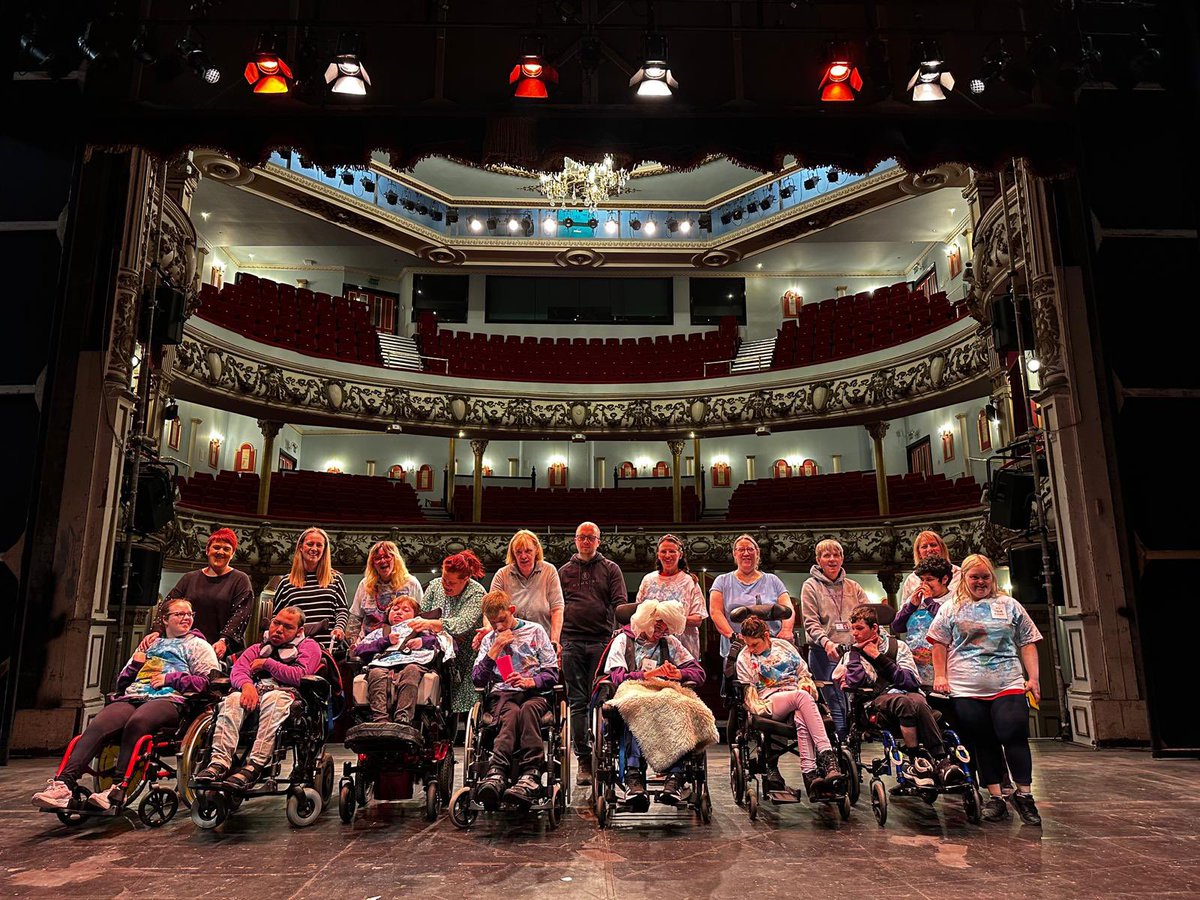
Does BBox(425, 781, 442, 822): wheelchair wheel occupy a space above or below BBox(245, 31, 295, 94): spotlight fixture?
below

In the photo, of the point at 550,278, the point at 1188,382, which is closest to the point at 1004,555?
the point at 1188,382

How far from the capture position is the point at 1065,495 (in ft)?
21.5

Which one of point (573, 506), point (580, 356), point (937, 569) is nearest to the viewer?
point (937, 569)

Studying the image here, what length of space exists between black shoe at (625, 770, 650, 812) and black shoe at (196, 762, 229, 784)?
1.82m

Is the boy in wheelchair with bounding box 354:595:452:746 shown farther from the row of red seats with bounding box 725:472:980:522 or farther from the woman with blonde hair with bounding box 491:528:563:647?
the row of red seats with bounding box 725:472:980:522

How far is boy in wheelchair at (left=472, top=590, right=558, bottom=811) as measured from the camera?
3.64 metres

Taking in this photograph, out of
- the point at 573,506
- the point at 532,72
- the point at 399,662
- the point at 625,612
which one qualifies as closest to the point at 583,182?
the point at 573,506

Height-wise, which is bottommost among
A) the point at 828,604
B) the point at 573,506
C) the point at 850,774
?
the point at 850,774

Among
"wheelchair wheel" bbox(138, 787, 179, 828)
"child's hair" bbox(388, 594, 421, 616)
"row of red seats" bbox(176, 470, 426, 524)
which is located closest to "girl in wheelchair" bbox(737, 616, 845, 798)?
"child's hair" bbox(388, 594, 421, 616)

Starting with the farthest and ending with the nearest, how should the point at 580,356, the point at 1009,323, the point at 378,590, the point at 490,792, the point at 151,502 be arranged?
the point at 580,356, the point at 1009,323, the point at 151,502, the point at 378,590, the point at 490,792

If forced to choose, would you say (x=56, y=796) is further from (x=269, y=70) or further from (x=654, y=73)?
(x=654, y=73)

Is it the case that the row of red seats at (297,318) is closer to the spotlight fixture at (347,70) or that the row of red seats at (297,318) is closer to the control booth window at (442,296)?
the control booth window at (442,296)

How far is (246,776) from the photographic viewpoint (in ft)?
11.8

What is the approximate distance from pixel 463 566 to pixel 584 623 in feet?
3.06
